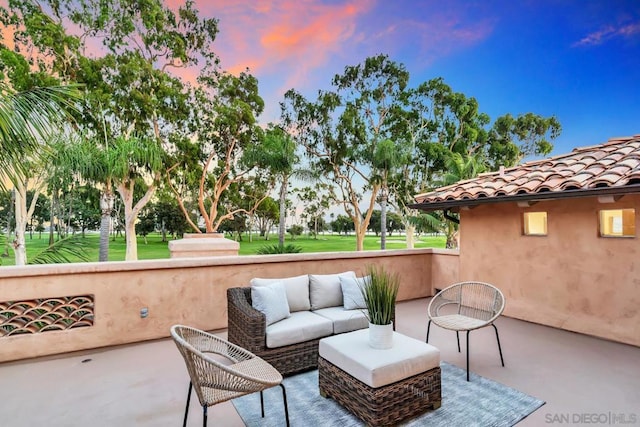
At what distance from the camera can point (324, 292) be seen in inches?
A: 165

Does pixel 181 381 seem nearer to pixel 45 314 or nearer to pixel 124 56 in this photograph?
pixel 45 314

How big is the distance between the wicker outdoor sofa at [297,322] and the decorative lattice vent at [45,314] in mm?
1986

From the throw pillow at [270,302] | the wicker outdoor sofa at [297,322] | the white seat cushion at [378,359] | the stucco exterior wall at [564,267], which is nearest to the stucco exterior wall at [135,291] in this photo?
the wicker outdoor sofa at [297,322]

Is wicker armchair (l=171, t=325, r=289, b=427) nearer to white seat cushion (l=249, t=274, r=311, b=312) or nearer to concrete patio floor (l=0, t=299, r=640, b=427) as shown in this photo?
concrete patio floor (l=0, t=299, r=640, b=427)

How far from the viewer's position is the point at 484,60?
13086 millimetres

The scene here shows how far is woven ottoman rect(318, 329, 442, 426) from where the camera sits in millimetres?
2402

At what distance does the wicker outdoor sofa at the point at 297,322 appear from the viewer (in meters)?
3.28

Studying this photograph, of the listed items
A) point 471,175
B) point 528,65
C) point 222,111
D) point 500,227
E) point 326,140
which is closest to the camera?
point 500,227

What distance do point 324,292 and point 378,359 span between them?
1.70 meters

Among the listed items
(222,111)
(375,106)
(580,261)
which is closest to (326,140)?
(375,106)

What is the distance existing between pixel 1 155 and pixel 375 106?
1838 centimetres

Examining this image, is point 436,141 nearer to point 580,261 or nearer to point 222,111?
point 222,111

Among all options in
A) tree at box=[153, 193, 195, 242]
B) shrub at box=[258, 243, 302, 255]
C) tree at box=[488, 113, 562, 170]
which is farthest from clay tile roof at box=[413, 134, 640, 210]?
tree at box=[153, 193, 195, 242]

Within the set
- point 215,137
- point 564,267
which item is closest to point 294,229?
point 215,137
